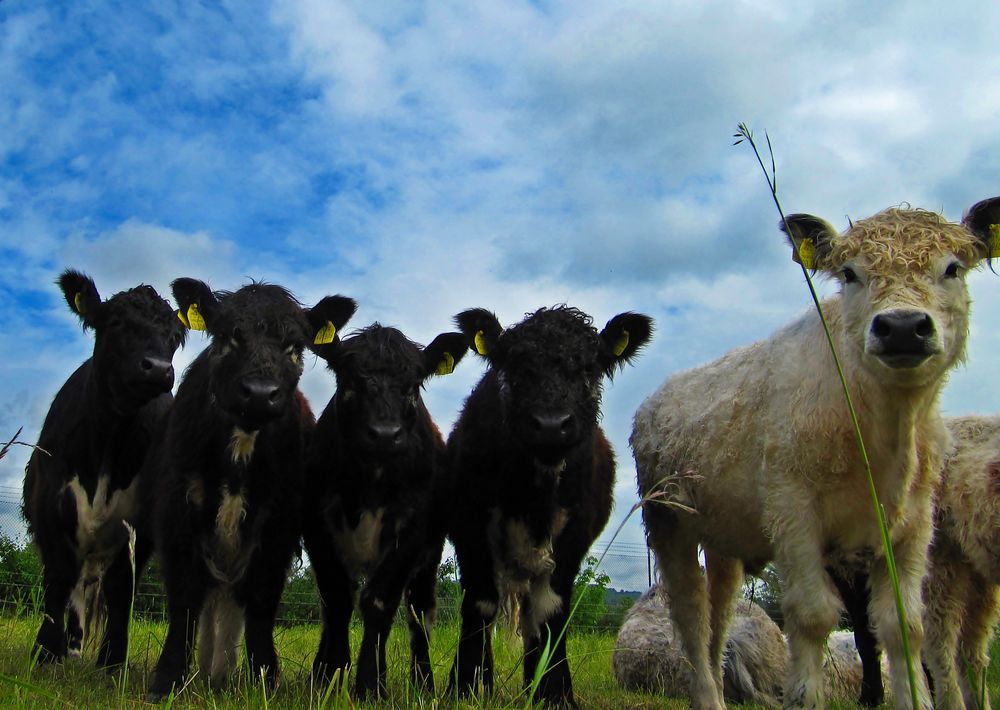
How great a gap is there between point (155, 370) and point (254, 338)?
110 cm

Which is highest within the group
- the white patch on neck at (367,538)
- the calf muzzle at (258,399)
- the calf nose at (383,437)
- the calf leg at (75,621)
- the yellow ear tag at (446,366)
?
the yellow ear tag at (446,366)

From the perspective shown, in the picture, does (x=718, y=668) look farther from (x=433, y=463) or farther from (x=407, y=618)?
(x=433, y=463)

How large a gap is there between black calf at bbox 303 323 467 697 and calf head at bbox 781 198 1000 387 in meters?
2.68

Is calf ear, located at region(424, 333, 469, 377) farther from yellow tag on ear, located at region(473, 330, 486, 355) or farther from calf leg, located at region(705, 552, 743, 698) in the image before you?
calf leg, located at region(705, 552, 743, 698)

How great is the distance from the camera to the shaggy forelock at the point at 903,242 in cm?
521

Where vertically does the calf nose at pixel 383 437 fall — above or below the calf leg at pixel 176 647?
above

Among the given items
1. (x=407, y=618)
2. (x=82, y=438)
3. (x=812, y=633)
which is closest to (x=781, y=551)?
(x=812, y=633)

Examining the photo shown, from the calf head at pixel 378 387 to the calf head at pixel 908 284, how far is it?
8.58 ft

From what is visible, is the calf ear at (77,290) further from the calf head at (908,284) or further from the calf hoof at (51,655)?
the calf head at (908,284)

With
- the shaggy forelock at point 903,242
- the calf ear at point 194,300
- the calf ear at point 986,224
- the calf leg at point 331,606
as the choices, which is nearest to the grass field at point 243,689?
→ the calf leg at point 331,606

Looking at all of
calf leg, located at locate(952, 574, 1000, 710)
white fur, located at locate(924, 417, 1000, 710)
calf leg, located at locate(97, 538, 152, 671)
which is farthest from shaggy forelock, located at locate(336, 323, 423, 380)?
calf leg, located at locate(952, 574, 1000, 710)

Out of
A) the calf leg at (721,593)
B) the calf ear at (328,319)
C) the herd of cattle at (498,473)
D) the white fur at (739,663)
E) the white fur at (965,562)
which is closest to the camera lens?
the herd of cattle at (498,473)

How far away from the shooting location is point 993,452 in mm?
7746

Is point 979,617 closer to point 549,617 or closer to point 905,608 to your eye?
point 905,608
